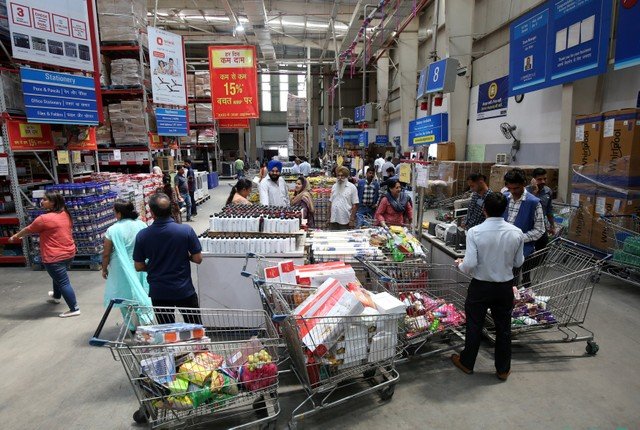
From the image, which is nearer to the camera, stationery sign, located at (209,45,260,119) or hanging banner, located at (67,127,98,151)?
hanging banner, located at (67,127,98,151)

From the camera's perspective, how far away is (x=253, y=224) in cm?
455

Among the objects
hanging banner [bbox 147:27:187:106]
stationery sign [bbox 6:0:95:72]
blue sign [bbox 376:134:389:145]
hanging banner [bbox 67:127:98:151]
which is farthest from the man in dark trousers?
blue sign [bbox 376:134:389:145]

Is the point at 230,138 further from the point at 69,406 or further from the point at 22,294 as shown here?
the point at 69,406

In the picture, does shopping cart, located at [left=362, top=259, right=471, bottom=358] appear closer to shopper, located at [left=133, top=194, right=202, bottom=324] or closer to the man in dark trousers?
the man in dark trousers

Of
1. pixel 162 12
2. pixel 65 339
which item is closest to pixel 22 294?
pixel 65 339

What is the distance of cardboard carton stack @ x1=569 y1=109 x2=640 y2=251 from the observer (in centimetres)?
586

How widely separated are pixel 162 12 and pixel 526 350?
20.5 metres

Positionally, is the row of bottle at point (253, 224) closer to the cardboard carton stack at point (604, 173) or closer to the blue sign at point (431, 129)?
the blue sign at point (431, 129)

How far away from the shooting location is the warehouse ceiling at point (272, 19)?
45.0ft

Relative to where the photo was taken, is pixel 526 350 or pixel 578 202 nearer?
pixel 526 350

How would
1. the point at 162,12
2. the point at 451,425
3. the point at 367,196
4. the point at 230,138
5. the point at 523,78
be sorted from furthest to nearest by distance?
the point at 230,138
the point at 162,12
the point at 523,78
the point at 367,196
the point at 451,425

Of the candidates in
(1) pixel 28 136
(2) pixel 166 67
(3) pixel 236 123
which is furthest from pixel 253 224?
(3) pixel 236 123

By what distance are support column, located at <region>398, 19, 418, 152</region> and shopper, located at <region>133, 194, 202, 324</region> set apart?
1510 centimetres

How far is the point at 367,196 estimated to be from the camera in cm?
798
